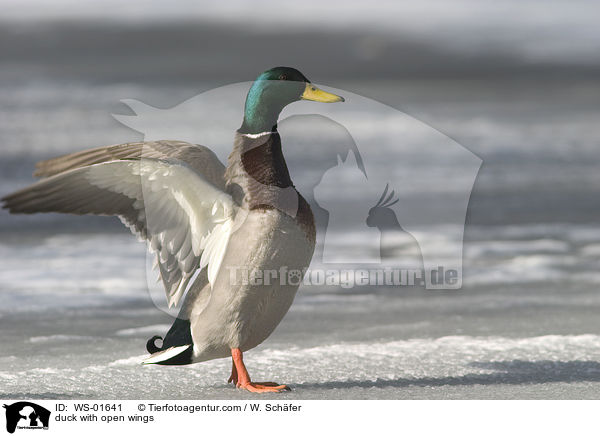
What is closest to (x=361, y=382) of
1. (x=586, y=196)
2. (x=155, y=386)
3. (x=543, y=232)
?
(x=155, y=386)

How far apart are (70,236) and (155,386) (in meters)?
2.77

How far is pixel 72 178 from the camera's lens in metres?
3.23

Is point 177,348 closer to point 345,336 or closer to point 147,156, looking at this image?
point 147,156

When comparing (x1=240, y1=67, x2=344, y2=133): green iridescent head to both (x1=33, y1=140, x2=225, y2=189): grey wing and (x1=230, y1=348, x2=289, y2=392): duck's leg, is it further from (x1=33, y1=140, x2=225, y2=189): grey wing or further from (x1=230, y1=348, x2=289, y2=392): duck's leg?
(x1=230, y1=348, x2=289, y2=392): duck's leg

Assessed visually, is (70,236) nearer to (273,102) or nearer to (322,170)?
(322,170)

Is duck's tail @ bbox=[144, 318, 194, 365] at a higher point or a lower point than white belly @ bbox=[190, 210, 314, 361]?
lower

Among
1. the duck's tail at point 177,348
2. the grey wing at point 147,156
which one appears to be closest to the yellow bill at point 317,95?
the grey wing at point 147,156

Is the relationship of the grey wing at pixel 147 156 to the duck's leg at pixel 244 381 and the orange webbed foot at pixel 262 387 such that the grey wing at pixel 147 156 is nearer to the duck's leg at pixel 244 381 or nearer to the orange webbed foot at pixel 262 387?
the duck's leg at pixel 244 381

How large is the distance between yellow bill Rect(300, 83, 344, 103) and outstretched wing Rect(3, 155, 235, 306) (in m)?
0.41

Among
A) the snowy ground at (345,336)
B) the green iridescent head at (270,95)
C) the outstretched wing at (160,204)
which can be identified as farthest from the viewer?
the snowy ground at (345,336)

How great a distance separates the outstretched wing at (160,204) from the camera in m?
3.19

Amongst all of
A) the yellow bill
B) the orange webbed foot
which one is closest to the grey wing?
the yellow bill

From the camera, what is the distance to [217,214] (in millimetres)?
3279

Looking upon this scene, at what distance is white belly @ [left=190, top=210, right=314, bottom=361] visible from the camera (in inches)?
128
